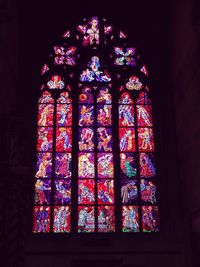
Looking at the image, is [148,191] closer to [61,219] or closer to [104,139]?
[104,139]

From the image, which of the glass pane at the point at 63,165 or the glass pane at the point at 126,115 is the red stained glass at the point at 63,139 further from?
the glass pane at the point at 126,115

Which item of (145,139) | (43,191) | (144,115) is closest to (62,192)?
(43,191)

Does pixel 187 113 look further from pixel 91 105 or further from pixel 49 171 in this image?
pixel 49 171

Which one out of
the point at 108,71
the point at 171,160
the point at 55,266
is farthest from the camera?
the point at 108,71

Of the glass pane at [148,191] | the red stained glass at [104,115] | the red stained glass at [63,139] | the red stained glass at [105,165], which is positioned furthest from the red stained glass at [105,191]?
the red stained glass at [104,115]

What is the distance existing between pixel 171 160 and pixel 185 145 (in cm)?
67

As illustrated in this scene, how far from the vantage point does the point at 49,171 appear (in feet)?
38.5

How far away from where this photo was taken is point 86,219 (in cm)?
1131

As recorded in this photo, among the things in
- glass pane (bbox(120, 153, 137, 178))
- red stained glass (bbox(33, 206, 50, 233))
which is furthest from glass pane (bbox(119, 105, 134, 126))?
red stained glass (bbox(33, 206, 50, 233))

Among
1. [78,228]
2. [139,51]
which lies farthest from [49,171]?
[139,51]

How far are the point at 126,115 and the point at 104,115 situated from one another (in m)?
0.53

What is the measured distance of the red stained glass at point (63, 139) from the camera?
1196cm

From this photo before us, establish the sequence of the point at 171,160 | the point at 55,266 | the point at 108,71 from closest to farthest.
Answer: the point at 55,266, the point at 171,160, the point at 108,71

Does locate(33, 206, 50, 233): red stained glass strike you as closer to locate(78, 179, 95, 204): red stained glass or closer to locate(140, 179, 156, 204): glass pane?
locate(78, 179, 95, 204): red stained glass
